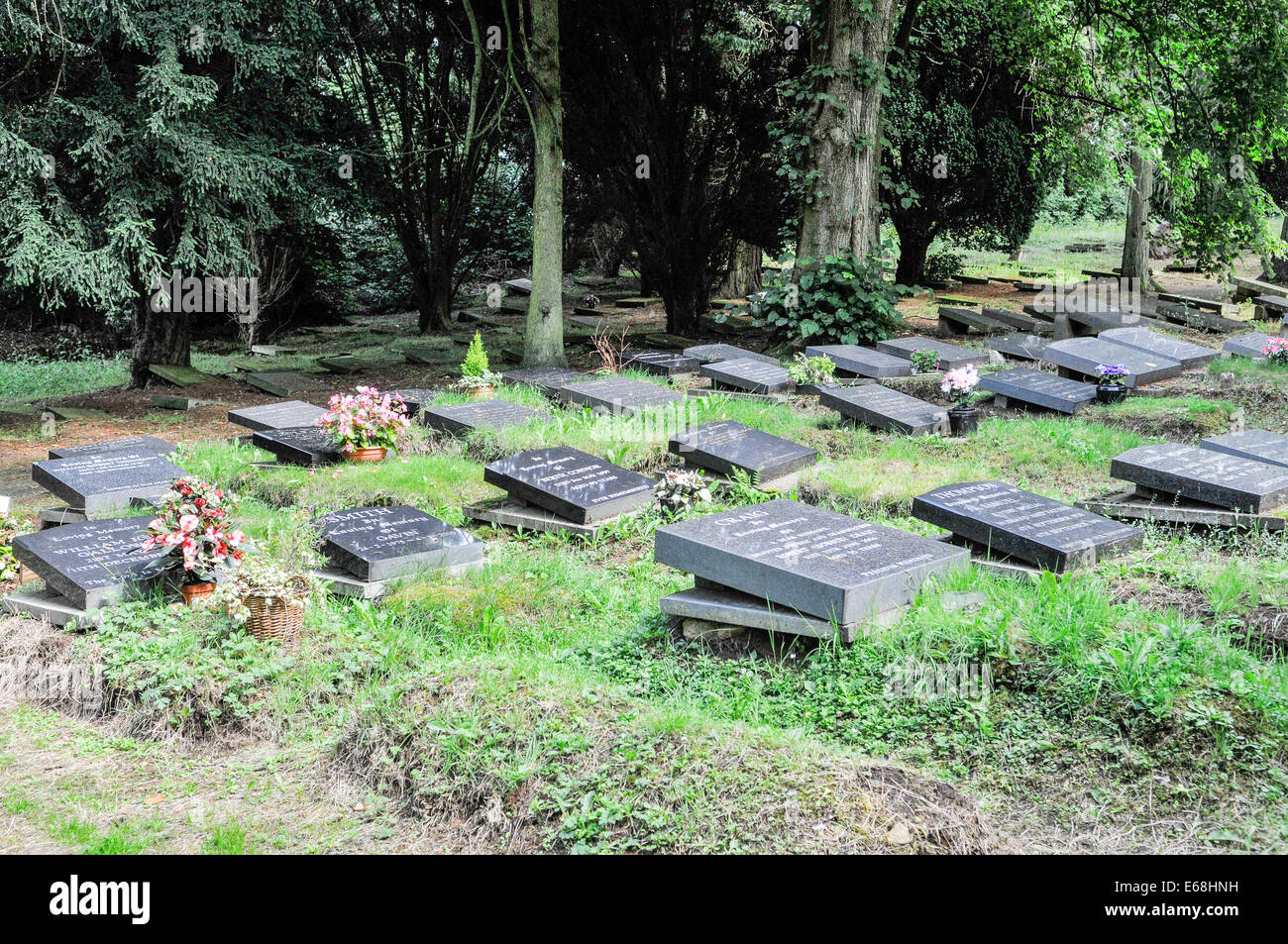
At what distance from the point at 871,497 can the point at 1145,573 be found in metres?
1.63

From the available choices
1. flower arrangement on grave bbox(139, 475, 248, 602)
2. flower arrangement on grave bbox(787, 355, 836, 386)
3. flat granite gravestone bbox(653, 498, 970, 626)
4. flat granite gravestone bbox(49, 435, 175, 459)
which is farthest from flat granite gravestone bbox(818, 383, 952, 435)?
flat granite gravestone bbox(49, 435, 175, 459)

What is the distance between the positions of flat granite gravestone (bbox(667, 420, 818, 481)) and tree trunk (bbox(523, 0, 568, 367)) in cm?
471

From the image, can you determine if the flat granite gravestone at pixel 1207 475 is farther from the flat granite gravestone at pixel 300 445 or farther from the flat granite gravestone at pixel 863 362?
the flat granite gravestone at pixel 300 445

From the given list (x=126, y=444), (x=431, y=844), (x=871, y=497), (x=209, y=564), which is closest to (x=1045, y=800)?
(x=431, y=844)

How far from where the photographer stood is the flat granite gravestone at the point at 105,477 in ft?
20.4

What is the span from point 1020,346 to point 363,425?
6.94m

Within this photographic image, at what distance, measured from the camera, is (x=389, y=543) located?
546 cm

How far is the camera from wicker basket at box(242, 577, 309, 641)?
454 cm

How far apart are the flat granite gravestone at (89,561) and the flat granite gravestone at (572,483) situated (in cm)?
202

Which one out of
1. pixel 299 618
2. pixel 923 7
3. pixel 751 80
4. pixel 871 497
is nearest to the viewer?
pixel 299 618

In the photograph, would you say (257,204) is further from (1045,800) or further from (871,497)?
(1045,800)

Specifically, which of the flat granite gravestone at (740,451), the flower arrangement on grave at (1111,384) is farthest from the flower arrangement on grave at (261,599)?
the flower arrangement on grave at (1111,384)

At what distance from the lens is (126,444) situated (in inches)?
285

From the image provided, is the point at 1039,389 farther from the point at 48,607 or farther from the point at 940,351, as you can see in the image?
the point at 48,607
